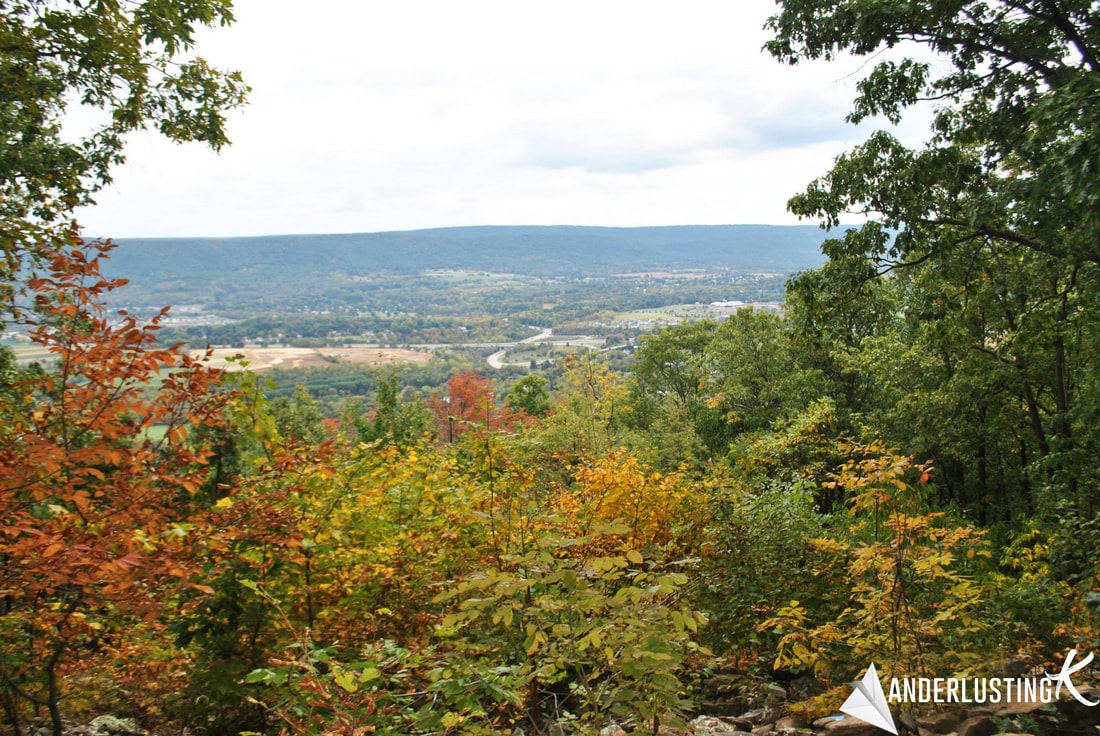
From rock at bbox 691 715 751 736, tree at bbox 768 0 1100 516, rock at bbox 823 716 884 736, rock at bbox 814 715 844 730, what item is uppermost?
tree at bbox 768 0 1100 516

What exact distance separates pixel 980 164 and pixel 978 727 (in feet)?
21.4

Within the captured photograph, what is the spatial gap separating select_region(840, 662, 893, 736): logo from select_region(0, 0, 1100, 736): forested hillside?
17 cm

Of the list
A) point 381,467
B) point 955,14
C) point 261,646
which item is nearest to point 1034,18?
point 955,14

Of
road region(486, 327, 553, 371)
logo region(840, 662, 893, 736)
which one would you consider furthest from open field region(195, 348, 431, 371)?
logo region(840, 662, 893, 736)

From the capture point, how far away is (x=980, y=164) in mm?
7477

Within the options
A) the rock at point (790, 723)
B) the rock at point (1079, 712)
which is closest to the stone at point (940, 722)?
the rock at point (1079, 712)

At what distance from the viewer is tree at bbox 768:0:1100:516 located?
5582mm

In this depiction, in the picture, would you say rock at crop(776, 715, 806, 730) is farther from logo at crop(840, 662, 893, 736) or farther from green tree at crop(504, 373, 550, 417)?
green tree at crop(504, 373, 550, 417)

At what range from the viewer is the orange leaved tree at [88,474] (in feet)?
9.12

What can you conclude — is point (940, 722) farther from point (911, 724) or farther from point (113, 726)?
point (113, 726)

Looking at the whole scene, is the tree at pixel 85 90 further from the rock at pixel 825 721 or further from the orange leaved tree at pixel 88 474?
the rock at pixel 825 721

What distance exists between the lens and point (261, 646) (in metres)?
3.55

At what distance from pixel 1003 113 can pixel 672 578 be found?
283 inches

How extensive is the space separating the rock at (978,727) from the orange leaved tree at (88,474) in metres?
3.82
